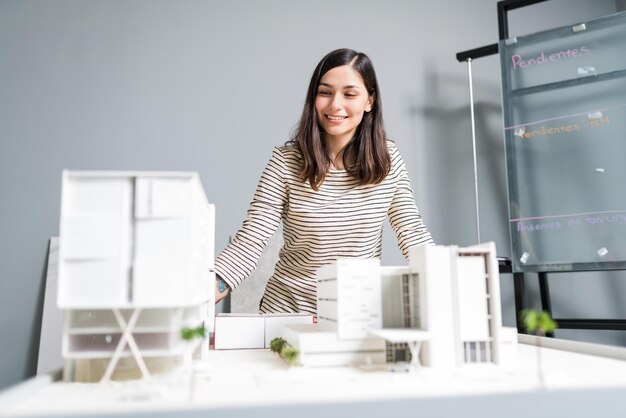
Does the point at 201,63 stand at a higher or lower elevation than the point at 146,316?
higher

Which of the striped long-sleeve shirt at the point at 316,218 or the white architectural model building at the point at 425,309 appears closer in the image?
the white architectural model building at the point at 425,309

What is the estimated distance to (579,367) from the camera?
32.7 inches

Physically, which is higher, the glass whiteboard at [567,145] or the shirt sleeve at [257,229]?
the glass whiteboard at [567,145]

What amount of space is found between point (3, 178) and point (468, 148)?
2049mm

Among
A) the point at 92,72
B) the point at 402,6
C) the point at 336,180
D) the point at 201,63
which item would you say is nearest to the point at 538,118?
the point at 402,6

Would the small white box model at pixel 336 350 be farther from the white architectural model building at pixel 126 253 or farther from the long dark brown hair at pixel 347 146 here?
the long dark brown hair at pixel 347 146

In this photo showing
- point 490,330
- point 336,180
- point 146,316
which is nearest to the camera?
Answer: point 146,316

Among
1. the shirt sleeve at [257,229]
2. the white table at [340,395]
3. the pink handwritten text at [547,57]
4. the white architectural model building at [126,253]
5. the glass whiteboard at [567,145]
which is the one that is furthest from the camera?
the pink handwritten text at [547,57]

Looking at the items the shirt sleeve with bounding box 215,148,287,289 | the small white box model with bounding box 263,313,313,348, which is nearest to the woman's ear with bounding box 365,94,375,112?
the shirt sleeve with bounding box 215,148,287,289

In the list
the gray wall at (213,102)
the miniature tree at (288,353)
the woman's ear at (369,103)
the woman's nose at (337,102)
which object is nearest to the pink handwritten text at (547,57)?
the gray wall at (213,102)

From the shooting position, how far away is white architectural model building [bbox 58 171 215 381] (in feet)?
2.23

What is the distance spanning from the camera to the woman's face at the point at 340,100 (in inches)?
53.8

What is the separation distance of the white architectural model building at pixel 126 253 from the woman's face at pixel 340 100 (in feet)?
2.32

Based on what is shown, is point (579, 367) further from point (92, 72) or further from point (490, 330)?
point (92, 72)
